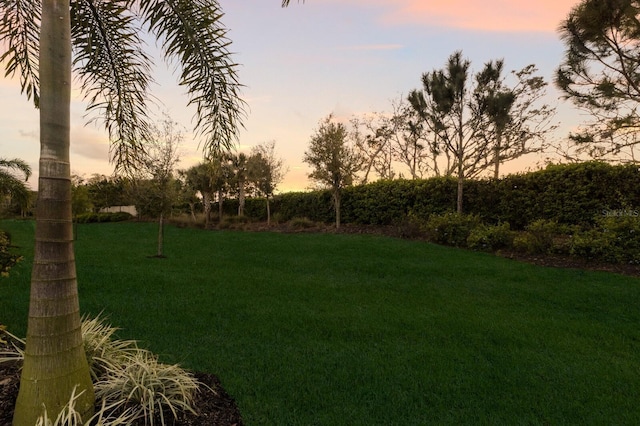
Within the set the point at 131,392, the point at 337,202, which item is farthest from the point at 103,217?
the point at 131,392

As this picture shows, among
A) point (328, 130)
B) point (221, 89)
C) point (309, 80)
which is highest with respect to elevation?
point (328, 130)

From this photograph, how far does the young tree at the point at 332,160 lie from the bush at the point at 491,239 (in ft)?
28.8

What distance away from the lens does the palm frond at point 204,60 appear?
316cm

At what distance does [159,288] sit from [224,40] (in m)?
5.38

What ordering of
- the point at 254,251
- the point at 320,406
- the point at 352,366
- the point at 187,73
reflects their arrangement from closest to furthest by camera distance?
1. the point at 320,406
2. the point at 187,73
3. the point at 352,366
4. the point at 254,251

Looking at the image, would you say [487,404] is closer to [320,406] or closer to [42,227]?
[320,406]

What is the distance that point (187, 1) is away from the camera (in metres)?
3.12

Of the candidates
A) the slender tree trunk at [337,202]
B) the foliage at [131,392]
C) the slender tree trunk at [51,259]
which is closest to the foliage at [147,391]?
the foliage at [131,392]

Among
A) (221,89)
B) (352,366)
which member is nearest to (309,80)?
(221,89)

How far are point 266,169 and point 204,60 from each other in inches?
883

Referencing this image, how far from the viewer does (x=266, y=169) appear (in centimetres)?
2545

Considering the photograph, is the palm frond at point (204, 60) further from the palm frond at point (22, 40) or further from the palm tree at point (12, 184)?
the palm tree at point (12, 184)

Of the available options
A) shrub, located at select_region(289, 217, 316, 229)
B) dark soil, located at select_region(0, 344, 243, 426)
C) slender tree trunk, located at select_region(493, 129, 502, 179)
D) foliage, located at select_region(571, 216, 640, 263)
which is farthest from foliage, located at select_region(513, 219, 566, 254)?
shrub, located at select_region(289, 217, 316, 229)

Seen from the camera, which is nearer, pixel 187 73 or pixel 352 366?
pixel 187 73
